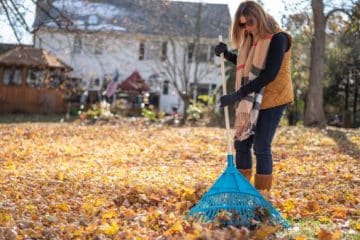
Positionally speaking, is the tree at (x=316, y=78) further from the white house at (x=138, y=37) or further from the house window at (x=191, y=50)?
the house window at (x=191, y=50)

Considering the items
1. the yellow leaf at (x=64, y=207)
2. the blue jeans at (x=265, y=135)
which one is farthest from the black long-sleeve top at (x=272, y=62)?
the yellow leaf at (x=64, y=207)

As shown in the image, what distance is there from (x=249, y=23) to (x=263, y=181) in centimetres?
128

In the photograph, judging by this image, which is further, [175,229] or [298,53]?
[298,53]

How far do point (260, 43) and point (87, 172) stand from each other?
4108 mm

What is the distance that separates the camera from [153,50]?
3838cm

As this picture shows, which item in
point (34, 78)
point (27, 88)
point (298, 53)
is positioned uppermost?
point (298, 53)

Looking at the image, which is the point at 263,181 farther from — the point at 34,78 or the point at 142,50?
the point at 142,50

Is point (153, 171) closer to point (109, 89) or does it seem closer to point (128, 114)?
point (128, 114)

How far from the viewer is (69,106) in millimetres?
30344

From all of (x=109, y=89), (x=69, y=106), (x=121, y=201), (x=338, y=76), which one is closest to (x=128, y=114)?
(x=69, y=106)

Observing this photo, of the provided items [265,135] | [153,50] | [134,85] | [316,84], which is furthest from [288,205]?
[153,50]

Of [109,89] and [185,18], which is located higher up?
[185,18]

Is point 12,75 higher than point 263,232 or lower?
higher

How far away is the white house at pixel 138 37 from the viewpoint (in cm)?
1537
